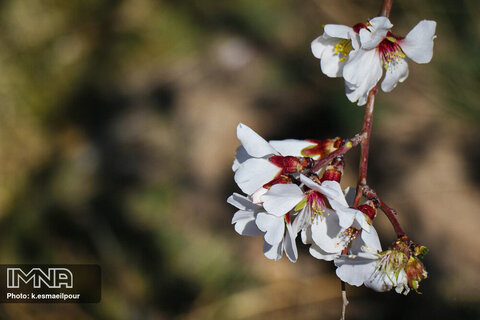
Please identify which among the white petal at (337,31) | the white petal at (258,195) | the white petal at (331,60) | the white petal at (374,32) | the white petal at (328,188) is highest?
the white petal at (331,60)

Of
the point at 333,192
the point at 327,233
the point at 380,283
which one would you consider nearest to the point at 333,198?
the point at 333,192

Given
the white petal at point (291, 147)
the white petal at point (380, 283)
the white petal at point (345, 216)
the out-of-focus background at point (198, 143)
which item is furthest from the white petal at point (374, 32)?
the out-of-focus background at point (198, 143)

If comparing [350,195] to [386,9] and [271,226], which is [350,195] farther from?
[386,9]

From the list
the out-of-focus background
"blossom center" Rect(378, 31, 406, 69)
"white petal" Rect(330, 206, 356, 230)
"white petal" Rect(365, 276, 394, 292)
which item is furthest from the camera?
the out-of-focus background

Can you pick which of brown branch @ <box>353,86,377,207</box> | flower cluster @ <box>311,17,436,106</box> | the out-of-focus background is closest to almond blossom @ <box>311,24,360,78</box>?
flower cluster @ <box>311,17,436,106</box>

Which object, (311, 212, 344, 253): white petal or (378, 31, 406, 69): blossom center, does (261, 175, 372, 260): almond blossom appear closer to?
(311, 212, 344, 253): white petal

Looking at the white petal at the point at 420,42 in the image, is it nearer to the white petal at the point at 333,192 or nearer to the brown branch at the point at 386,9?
the brown branch at the point at 386,9

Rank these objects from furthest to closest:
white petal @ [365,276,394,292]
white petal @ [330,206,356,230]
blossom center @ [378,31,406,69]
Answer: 1. blossom center @ [378,31,406,69]
2. white petal @ [365,276,394,292]
3. white petal @ [330,206,356,230]
